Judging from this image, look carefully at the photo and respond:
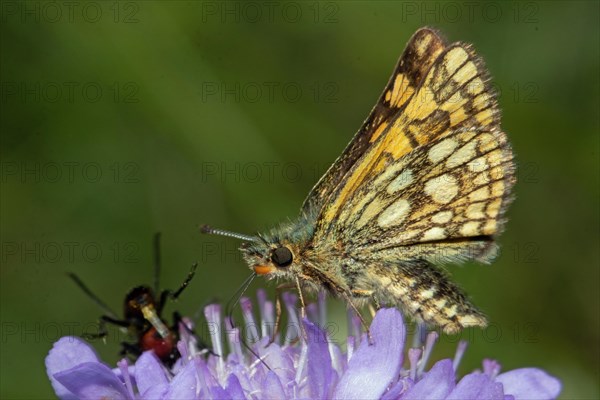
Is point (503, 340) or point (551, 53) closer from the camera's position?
point (503, 340)

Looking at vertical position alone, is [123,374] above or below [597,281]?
above

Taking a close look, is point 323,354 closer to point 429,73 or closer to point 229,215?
point 429,73

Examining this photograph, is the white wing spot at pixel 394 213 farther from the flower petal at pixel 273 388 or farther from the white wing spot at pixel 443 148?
the flower petal at pixel 273 388

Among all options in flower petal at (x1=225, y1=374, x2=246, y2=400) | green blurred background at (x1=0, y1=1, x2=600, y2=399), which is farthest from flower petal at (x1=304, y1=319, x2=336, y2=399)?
green blurred background at (x1=0, y1=1, x2=600, y2=399)

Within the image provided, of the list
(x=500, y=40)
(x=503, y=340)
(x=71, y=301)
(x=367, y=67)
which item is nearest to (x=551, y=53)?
(x=500, y=40)

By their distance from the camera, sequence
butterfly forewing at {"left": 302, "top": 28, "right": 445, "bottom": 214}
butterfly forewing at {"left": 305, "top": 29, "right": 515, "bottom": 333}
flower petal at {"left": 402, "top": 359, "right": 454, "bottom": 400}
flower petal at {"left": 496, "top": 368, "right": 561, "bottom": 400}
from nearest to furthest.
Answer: flower petal at {"left": 402, "top": 359, "right": 454, "bottom": 400}
flower petal at {"left": 496, "top": 368, "right": 561, "bottom": 400}
butterfly forewing at {"left": 305, "top": 29, "right": 515, "bottom": 333}
butterfly forewing at {"left": 302, "top": 28, "right": 445, "bottom": 214}

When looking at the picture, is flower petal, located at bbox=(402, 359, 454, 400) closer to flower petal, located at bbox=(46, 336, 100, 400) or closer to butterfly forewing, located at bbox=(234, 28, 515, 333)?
butterfly forewing, located at bbox=(234, 28, 515, 333)
